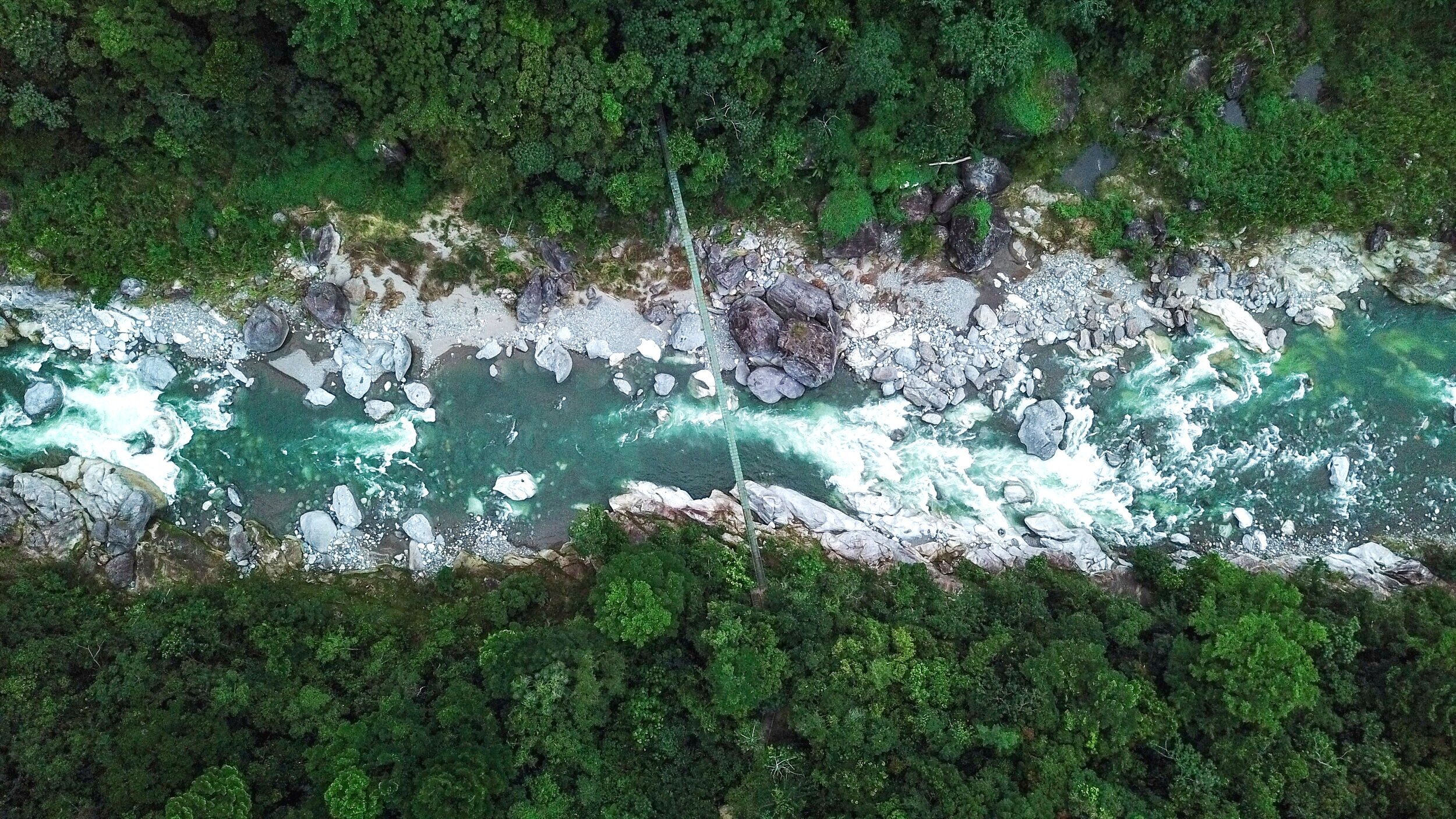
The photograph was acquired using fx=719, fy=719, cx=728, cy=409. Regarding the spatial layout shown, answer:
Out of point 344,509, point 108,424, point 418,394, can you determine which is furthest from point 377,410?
point 108,424

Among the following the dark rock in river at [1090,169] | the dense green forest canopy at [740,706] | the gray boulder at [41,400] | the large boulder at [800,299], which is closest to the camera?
the dense green forest canopy at [740,706]

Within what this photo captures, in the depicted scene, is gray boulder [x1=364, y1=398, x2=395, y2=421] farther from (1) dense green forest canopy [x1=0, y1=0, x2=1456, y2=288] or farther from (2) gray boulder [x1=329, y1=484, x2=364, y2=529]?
(1) dense green forest canopy [x1=0, y1=0, x2=1456, y2=288]

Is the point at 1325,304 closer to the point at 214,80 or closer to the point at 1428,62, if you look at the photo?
the point at 1428,62

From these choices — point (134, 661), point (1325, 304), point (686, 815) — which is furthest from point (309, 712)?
point (1325, 304)

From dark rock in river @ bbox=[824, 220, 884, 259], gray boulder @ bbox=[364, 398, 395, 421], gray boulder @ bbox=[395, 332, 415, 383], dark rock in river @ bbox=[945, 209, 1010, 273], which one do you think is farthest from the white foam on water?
dark rock in river @ bbox=[945, 209, 1010, 273]

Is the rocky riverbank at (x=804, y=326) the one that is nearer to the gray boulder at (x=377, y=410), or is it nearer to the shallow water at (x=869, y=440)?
the gray boulder at (x=377, y=410)

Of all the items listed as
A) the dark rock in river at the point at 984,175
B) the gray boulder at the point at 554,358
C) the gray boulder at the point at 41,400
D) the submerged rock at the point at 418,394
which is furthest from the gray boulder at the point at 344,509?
A: the dark rock in river at the point at 984,175
